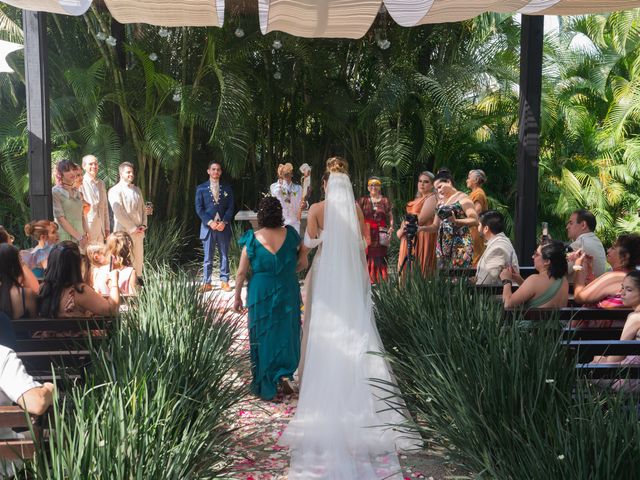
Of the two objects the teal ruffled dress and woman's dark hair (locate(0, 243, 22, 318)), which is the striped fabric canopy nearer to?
the teal ruffled dress

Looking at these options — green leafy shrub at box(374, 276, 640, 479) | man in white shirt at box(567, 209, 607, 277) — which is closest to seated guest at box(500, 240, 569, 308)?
green leafy shrub at box(374, 276, 640, 479)

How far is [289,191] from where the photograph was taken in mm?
11766

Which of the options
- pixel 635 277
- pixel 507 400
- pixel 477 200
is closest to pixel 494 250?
pixel 635 277

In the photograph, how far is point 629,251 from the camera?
227 inches

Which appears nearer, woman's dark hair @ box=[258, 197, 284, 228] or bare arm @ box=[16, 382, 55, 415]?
bare arm @ box=[16, 382, 55, 415]

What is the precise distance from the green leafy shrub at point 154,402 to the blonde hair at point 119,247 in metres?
0.29

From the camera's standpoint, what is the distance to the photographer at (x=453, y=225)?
338 inches

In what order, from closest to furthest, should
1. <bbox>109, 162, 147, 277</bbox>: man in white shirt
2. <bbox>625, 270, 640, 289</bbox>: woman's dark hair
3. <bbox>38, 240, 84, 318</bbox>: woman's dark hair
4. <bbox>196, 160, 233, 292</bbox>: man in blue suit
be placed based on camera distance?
1. <bbox>625, 270, 640, 289</bbox>: woman's dark hair
2. <bbox>38, 240, 84, 318</bbox>: woman's dark hair
3. <bbox>109, 162, 147, 277</bbox>: man in white shirt
4. <bbox>196, 160, 233, 292</bbox>: man in blue suit

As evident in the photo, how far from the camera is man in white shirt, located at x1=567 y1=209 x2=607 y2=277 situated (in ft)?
22.7

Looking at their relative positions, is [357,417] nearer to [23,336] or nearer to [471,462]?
[471,462]

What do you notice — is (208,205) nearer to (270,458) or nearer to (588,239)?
(588,239)

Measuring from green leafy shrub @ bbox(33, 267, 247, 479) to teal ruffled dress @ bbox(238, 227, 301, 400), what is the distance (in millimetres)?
472

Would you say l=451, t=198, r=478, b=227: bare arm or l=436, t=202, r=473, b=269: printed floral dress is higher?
l=451, t=198, r=478, b=227: bare arm

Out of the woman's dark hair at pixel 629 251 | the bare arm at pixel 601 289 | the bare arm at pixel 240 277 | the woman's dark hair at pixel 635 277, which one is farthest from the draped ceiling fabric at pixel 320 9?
the woman's dark hair at pixel 635 277
